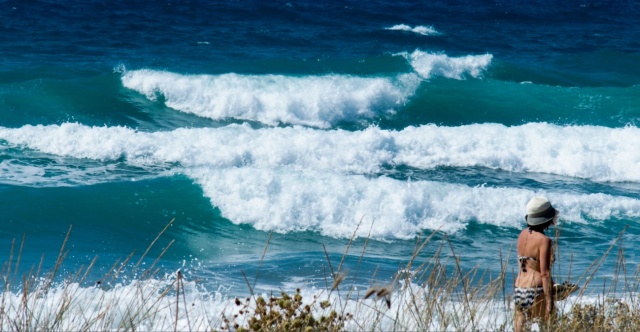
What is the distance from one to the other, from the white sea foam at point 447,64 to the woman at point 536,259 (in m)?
18.5

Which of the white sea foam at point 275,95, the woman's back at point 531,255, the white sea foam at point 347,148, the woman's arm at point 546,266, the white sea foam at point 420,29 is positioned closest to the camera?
the woman's arm at point 546,266

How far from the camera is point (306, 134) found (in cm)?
1521

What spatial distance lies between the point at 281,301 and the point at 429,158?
11.4 meters

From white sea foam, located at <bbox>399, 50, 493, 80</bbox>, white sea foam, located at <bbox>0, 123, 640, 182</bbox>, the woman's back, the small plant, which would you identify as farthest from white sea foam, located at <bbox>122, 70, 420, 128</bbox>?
the small plant

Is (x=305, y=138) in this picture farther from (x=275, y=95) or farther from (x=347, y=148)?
(x=275, y=95)

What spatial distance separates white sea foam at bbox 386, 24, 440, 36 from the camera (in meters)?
28.6

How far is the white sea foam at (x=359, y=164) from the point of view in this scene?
1111cm

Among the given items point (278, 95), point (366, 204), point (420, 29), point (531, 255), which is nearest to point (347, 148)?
point (366, 204)

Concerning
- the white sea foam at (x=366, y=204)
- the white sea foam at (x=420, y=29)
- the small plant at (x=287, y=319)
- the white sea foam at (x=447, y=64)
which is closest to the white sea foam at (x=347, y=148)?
the white sea foam at (x=366, y=204)

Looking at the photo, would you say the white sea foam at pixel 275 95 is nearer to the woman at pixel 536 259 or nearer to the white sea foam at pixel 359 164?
the white sea foam at pixel 359 164

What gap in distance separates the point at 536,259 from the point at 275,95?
15346 millimetres

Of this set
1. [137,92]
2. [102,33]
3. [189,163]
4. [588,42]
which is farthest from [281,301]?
[588,42]

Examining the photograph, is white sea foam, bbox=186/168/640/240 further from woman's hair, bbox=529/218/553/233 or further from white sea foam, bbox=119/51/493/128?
white sea foam, bbox=119/51/493/128

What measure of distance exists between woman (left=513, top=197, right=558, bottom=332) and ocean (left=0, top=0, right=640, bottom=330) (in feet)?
0.78
